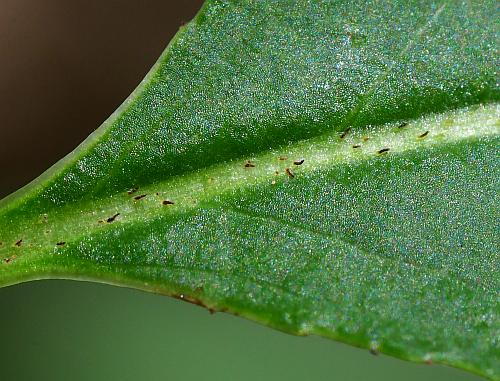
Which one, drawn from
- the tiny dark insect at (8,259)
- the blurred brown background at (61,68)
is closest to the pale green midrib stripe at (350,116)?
the tiny dark insect at (8,259)

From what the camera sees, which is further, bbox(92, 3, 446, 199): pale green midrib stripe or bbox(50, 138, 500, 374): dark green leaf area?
bbox(92, 3, 446, 199): pale green midrib stripe

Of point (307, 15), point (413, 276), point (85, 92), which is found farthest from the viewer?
point (85, 92)

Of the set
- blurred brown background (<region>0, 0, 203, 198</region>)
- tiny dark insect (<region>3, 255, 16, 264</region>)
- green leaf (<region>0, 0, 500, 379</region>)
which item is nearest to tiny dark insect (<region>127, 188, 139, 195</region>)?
green leaf (<region>0, 0, 500, 379</region>)

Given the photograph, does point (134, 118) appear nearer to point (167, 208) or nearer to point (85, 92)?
point (167, 208)

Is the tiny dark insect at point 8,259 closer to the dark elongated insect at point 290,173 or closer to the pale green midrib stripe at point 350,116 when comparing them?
the pale green midrib stripe at point 350,116

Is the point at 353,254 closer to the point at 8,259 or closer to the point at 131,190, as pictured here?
the point at 131,190

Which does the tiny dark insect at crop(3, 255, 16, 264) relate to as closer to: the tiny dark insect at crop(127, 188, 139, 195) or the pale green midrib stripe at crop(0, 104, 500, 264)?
the pale green midrib stripe at crop(0, 104, 500, 264)

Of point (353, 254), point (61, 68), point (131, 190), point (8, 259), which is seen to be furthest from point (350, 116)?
point (61, 68)

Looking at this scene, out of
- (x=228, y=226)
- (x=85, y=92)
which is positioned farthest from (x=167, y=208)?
(x=85, y=92)
